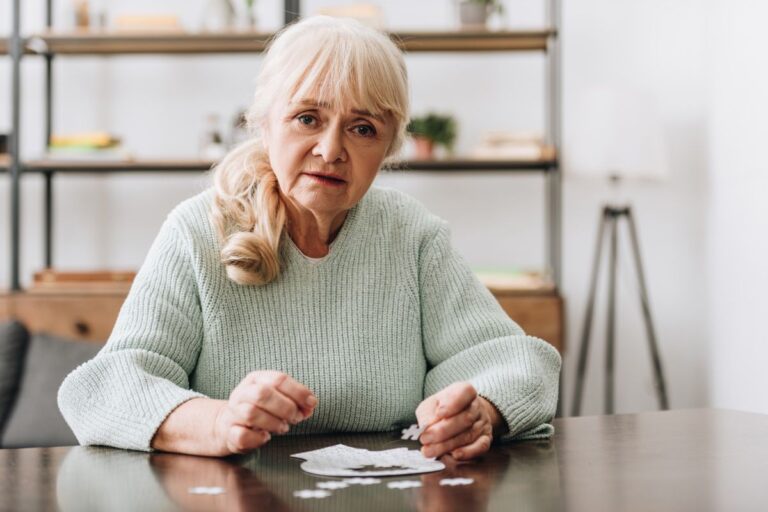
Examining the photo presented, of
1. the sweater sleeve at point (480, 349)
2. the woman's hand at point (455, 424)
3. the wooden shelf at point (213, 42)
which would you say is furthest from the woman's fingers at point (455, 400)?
the wooden shelf at point (213, 42)

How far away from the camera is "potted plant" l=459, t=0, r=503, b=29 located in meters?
3.67

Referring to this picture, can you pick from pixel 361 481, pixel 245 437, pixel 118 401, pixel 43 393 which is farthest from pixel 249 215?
pixel 43 393

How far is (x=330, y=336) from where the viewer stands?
1.54 metres

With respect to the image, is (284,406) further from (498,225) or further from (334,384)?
(498,225)

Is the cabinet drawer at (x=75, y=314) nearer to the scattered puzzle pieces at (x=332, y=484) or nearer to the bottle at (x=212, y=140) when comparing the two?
the bottle at (x=212, y=140)

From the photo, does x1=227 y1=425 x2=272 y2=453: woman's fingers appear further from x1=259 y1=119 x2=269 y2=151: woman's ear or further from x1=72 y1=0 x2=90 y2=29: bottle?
x1=72 y1=0 x2=90 y2=29: bottle

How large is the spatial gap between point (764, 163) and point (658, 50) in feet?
3.44

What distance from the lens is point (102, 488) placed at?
1.04 m

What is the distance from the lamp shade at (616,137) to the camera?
350cm

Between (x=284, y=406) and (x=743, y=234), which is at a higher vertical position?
(x=743, y=234)

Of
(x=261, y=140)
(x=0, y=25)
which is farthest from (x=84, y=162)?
(x=261, y=140)

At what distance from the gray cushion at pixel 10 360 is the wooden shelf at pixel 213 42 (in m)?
1.10

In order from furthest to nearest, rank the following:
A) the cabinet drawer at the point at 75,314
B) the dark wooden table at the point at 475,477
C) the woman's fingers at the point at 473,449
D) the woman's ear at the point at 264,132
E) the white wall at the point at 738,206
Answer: the cabinet drawer at the point at 75,314, the white wall at the point at 738,206, the woman's ear at the point at 264,132, the woman's fingers at the point at 473,449, the dark wooden table at the point at 475,477

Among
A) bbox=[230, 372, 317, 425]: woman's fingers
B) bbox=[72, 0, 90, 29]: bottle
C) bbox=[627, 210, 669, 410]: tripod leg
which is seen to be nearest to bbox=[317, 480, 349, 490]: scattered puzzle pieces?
bbox=[230, 372, 317, 425]: woman's fingers
